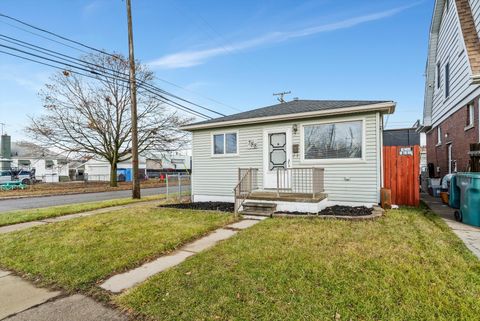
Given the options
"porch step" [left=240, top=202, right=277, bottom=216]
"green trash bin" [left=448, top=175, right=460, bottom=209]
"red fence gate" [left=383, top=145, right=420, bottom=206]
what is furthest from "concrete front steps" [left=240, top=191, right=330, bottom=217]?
"green trash bin" [left=448, top=175, right=460, bottom=209]

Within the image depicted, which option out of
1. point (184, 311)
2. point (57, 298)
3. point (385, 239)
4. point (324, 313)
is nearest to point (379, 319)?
point (324, 313)

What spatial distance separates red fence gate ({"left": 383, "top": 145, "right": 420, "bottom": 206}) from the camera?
7.75m

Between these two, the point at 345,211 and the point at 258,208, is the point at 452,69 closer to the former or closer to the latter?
the point at 345,211

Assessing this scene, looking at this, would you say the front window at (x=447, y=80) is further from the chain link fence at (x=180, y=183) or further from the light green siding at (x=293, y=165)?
the chain link fence at (x=180, y=183)

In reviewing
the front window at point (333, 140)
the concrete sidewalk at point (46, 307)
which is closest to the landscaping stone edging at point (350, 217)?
the front window at point (333, 140)

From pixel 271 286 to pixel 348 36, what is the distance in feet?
43.6

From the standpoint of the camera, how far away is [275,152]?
8477 mm

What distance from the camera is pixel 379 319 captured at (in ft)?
7.25

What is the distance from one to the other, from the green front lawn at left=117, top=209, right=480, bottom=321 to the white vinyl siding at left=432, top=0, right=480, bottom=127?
656 cm

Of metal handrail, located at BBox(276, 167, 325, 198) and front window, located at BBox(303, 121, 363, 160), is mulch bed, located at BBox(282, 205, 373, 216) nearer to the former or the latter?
metal handrail, located at BBox(276, 167, 325, 198)

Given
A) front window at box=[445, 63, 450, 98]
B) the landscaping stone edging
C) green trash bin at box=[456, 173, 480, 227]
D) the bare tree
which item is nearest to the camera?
green trash bin at box=[456, 173, 480, 227]

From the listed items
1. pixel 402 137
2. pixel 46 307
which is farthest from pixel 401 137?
pixel 46 307

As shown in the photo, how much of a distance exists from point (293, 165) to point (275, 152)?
764mm

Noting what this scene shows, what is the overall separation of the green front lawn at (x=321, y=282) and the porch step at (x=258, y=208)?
2.46 m
